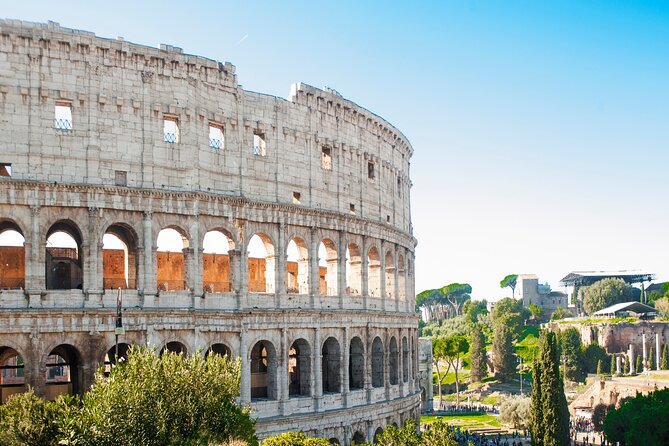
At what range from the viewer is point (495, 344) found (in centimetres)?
9106

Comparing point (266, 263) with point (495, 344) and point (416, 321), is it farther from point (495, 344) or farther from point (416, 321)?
point (495, 344)

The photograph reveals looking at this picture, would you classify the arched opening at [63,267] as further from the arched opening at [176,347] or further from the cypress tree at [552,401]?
the cypress tree at [552,401]

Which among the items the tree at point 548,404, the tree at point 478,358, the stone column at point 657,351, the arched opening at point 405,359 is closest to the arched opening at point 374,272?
the arched opening at point 405,359

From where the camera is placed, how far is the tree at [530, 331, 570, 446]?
43.8m

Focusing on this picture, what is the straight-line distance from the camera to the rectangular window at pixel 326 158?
3628cm

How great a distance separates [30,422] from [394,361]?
2260 cm

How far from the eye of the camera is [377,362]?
39.1 m

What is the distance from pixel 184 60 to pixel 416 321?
20802mm

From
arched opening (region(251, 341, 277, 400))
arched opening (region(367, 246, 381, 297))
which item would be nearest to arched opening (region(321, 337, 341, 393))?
arched opening (region(251, 341, 277, 400))

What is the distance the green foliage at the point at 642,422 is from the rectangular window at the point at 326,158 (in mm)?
20433

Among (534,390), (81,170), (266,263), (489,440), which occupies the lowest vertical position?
(489,440)

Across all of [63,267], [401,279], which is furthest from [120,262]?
[401,279]

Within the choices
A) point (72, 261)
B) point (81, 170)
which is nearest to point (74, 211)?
point (81, 170)

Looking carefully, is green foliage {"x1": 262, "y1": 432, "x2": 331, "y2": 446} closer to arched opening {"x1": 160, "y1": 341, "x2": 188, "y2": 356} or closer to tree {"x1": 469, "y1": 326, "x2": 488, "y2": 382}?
arched opening {"x1": 160, "y1": 341, "x2": 188, "y2": 356}
